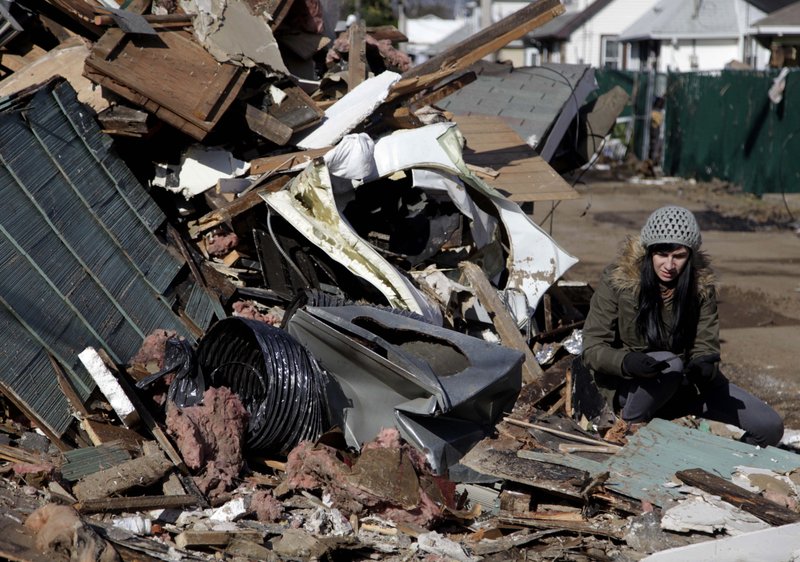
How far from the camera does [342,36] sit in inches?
352

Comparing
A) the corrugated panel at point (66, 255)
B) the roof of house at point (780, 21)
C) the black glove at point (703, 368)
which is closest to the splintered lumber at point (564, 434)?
the black glove at point (703, 368)

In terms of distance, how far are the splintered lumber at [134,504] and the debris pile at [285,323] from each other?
0.01 m

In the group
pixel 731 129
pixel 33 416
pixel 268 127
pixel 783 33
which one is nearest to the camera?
pixel 33 416

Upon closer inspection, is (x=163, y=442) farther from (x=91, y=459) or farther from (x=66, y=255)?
(x=66, y=255)

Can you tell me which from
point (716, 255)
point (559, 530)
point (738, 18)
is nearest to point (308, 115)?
point (559, 530)

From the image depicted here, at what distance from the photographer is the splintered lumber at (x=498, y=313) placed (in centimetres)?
651

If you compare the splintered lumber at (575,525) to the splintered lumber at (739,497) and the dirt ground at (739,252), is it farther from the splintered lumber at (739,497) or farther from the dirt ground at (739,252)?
the dirt ground at (739,252)

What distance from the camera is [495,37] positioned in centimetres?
805

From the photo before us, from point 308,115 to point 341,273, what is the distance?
1545mm

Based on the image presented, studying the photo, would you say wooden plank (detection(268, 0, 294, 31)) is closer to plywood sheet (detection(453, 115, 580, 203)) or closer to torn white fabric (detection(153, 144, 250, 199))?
torn white fabric (detection(153, 144, 250, 199))

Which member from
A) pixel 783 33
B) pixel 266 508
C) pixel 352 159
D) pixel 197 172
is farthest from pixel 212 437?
pixel 783 33

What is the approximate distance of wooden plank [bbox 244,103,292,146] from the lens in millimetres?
7062

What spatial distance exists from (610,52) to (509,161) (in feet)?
97.3

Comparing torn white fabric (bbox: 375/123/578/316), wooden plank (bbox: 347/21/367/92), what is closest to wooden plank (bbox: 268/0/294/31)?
wooden plank (bbox: 347/21/367/92)
